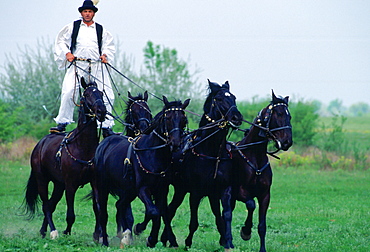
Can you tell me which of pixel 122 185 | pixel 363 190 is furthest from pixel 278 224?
pixel 363 190

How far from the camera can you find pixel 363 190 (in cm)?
1962

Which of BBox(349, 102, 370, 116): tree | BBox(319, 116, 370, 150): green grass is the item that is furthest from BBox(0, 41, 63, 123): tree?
BBox(349, 102, 370, 116): tree

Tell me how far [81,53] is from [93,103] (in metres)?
1.66

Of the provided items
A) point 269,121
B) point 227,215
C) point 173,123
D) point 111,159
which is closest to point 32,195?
point 111,159

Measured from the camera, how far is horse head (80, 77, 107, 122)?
10.3 meters

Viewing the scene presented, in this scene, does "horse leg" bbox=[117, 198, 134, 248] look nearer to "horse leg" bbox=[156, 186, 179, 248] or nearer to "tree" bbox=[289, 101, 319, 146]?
"horse leg" bbox=[156, 186, 179, 248]

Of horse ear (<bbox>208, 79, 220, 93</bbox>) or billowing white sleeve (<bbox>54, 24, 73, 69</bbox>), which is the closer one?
horse ear (<bbox>208, 79, 220, 93</bbox>)

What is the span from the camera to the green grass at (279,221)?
10.3m

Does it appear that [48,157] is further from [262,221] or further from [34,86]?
[34,86]

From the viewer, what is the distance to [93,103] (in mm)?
10422

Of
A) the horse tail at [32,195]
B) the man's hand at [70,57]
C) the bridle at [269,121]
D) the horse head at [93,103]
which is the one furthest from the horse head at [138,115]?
the bridle at [269,121]

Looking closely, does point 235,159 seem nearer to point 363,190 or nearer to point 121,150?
point 121,150

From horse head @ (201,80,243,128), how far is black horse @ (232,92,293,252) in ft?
1.86

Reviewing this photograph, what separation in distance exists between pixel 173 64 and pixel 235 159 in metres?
29.8
